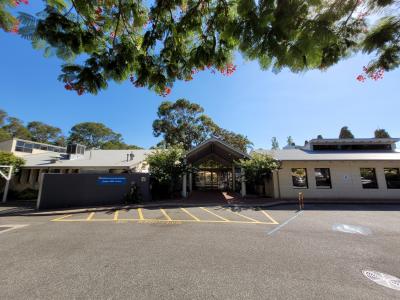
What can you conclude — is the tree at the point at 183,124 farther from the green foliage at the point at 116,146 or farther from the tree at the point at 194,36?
the tree at the point at 194,36

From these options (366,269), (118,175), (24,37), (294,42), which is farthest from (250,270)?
(118,175)

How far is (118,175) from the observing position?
14.1 meters

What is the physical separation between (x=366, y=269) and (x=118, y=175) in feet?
45.0

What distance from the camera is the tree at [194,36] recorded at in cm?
197

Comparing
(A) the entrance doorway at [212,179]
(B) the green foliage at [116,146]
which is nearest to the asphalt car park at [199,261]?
(A) the entrance doorway at [212,179]

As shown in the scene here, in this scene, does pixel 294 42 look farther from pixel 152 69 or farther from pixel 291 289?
pixel 291 289

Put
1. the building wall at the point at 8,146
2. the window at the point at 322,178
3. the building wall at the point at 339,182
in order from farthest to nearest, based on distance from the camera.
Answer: the building wall at the point at 8,146 < the window at the point at 322,178 < the building wall at the point at 339,182

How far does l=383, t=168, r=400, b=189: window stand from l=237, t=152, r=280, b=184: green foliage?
8799 mm

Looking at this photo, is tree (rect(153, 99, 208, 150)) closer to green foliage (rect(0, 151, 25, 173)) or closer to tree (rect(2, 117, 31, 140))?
green foliage (rect(0, 151, 25, 173))

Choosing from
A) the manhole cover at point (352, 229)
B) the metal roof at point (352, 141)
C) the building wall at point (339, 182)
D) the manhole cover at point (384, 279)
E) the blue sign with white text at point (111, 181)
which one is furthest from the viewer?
the metal roof at point (352, 141)

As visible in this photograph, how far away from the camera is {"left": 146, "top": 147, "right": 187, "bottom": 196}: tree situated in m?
15.1

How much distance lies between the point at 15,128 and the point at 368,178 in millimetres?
56797

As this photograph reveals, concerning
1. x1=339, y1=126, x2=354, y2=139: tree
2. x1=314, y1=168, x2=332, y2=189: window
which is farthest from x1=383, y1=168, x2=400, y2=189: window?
x1=339, y1=126, x2=354, y2=139: tree

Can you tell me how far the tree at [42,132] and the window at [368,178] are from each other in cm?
5672
